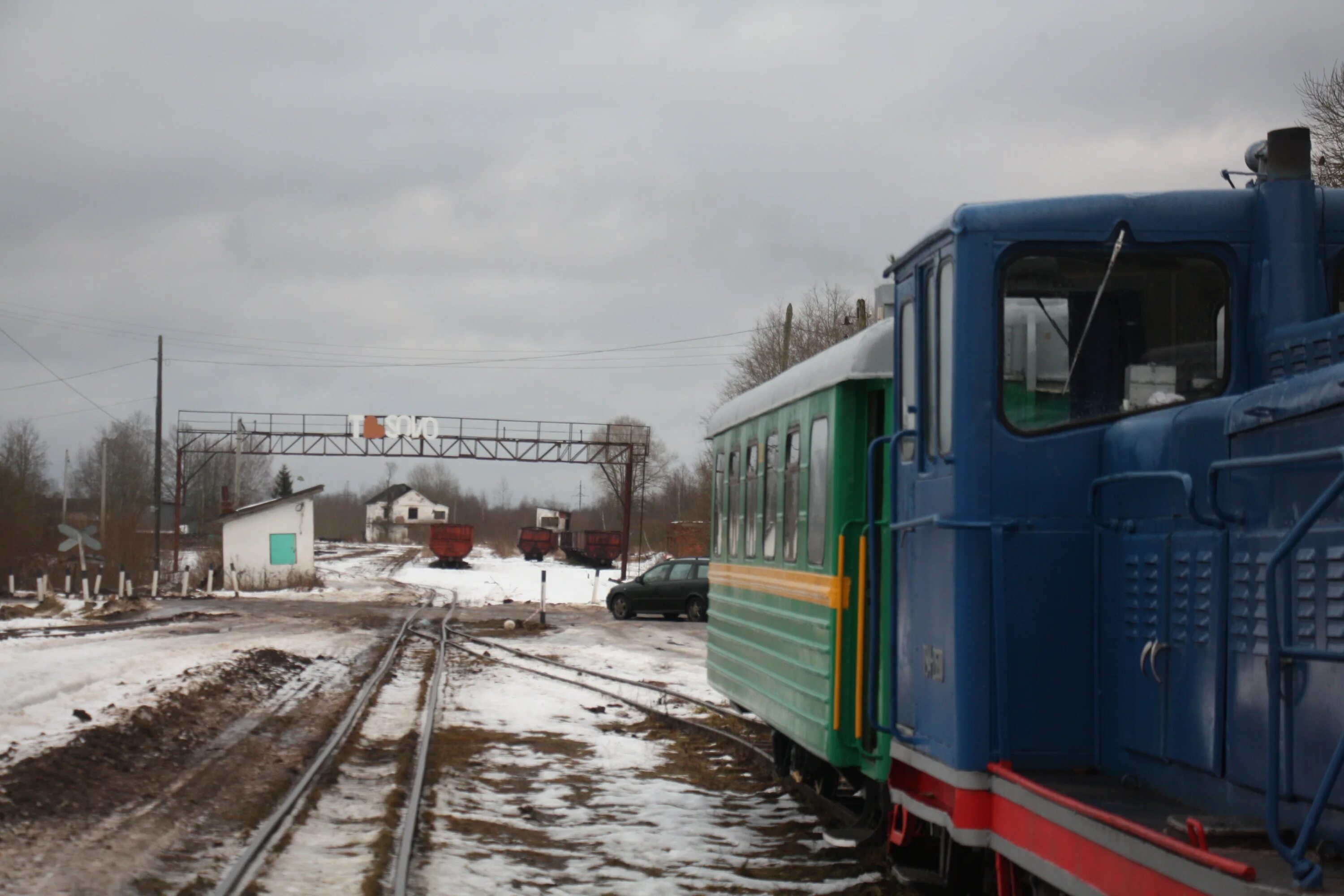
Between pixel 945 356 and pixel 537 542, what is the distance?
73.4 metres

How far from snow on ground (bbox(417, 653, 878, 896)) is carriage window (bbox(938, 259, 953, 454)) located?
9.89 ft

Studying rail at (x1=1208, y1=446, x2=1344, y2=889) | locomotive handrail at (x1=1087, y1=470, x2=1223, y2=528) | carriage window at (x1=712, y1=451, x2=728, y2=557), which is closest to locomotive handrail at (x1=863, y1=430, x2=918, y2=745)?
locomotive handrail at (x1=1087, y1=470, x2=1223, y2=528)

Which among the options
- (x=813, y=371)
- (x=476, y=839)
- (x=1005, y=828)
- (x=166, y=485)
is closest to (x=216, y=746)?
(x=476, y=839)

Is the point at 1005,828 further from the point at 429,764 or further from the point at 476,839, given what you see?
the point at 429,764

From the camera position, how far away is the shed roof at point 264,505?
4753 centimetres

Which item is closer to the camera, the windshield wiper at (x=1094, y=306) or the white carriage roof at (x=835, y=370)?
the windshield wiper at (x=1094, y=306)

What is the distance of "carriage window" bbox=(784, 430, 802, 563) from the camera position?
26.9 feet

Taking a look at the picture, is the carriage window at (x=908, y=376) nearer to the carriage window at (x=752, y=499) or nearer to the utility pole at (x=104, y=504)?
the carriage window at (x=752, y=499)

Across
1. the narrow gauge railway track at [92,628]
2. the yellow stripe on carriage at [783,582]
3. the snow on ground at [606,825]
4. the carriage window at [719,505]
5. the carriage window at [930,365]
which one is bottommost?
the narrow gauge railway track at [92,628]

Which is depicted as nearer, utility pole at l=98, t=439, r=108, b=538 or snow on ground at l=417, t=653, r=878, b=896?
snow on ground at l=417, t=653, r=878, b=896

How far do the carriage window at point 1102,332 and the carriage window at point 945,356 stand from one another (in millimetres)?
238

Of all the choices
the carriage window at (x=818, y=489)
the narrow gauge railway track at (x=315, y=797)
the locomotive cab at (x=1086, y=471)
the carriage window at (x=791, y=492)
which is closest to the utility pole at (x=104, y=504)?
the narrow gauge railway track at (x=315, y=797)

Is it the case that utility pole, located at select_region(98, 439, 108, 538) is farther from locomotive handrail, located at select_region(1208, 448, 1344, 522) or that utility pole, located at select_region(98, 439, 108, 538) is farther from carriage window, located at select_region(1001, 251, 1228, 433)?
locomotive handrail, located at select_region(1208, 448, 1344, 522)

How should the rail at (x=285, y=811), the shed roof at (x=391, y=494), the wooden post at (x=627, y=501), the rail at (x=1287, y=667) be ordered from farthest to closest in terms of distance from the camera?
the shed roof at (x=391, y=494) < the wooden post at (x=627, y=501) < the rail at (x=285, y=811) < the rail at (x=1287, y=667)
